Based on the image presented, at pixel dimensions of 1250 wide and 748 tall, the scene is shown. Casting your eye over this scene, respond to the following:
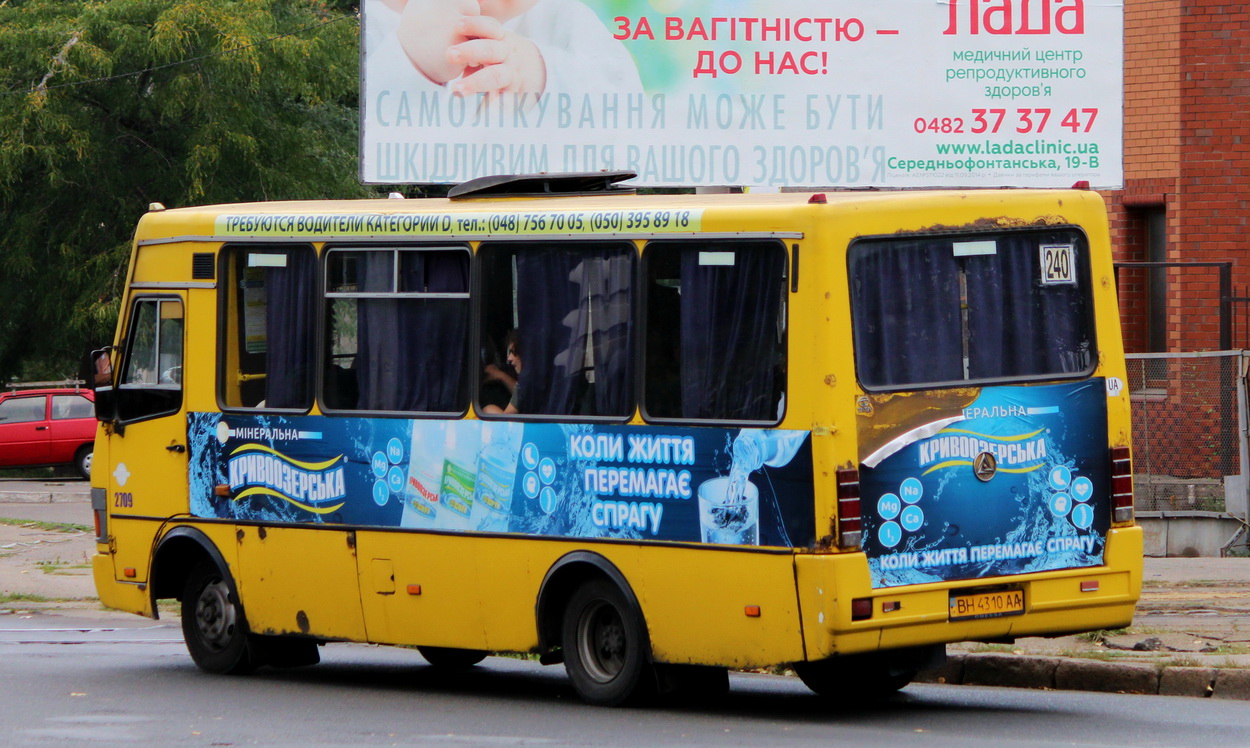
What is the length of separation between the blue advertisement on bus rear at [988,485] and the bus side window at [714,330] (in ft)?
1.81

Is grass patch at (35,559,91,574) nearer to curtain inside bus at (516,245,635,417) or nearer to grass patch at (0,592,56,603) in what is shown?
grass patch at (0,592,56,603)

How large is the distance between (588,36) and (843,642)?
8433mm

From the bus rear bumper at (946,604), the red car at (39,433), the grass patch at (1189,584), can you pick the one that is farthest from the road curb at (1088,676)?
the red car at (39,433)

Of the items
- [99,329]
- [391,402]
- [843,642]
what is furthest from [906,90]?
[99,329]

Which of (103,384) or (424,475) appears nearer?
(424,475)

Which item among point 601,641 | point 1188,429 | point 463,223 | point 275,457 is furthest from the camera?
point 1188,429

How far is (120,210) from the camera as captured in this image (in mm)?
31984

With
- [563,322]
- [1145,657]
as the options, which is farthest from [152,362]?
[1145,657]

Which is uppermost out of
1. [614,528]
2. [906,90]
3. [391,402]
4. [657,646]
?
[906,90]

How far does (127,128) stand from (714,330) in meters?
25.3

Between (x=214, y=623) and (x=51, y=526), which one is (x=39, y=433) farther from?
(x=214, y=623)

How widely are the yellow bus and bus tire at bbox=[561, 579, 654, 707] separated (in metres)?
0.02

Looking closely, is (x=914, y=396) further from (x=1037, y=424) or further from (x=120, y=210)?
(x=120, y=210)

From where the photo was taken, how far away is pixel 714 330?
30.7 ft
